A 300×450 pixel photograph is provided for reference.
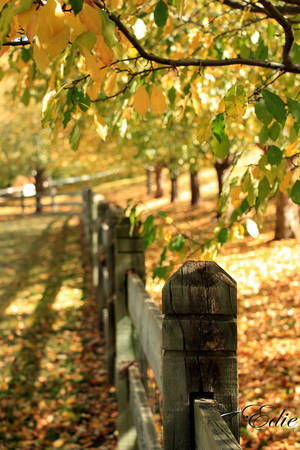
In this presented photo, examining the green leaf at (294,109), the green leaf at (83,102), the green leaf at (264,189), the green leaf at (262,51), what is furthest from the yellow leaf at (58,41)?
the green leaf at (262,51)

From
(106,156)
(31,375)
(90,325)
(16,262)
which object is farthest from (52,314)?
(106,156)

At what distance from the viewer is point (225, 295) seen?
161 cm

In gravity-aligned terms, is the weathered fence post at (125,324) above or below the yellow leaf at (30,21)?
below

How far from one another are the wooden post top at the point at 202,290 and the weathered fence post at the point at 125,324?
2240 millimetres

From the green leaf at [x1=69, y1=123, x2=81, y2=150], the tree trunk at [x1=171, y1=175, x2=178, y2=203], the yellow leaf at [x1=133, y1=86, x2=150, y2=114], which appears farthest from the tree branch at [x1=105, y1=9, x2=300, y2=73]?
the tree trunk at [x1=171, y1=175, x2=178, y2=203]

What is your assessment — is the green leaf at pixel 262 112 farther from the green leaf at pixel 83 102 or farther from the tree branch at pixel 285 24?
the green leaf at pixel 83 102

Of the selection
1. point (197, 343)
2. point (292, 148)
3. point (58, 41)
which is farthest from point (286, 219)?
point (58, 41)

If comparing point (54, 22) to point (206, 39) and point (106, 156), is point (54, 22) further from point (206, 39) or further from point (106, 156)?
point (106, 156)

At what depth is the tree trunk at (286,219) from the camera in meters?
11.3

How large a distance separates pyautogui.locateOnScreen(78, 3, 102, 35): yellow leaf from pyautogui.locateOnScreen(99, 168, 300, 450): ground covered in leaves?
2.22 meters

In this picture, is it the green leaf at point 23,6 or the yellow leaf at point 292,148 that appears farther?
the yellow leaf at point 292,148

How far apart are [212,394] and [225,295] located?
0.34m

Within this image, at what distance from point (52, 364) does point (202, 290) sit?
5.10 m

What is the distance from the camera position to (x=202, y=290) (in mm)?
1620
